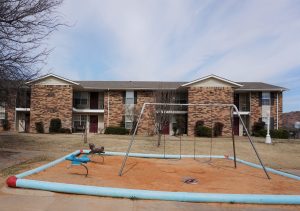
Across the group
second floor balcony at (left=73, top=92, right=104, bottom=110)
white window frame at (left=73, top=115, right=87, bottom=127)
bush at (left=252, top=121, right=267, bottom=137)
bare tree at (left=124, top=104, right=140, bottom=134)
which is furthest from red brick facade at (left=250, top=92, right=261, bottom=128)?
white window frame at (left=73, top=115, right=87, bottom=127)

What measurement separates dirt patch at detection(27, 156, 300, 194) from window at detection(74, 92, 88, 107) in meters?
26.2

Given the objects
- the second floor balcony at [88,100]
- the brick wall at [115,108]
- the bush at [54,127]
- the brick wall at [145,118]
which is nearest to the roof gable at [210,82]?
the brick wall at [145,118]

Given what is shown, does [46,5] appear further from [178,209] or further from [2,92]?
[178,209]

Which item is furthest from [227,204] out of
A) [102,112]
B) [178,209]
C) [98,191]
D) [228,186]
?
[102,112]

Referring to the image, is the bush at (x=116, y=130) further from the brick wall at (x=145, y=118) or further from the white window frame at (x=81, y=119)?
the white window frame at (x=81, y=119)

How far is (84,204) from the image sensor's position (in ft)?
21.8

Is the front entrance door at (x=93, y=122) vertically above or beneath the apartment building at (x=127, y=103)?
beneath

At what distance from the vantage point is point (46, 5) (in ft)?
45.3

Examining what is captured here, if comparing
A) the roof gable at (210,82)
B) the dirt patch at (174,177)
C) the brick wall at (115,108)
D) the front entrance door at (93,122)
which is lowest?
the dirt patch at (174,177)

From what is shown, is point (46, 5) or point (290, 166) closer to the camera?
point (46, 5)

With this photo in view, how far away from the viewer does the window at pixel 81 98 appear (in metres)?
38.6

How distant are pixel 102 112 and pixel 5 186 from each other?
97.5 ft

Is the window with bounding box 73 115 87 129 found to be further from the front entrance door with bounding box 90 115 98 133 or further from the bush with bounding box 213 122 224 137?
the bush with bounding box 213 122 224 137

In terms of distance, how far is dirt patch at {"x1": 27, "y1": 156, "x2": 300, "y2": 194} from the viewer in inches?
336
